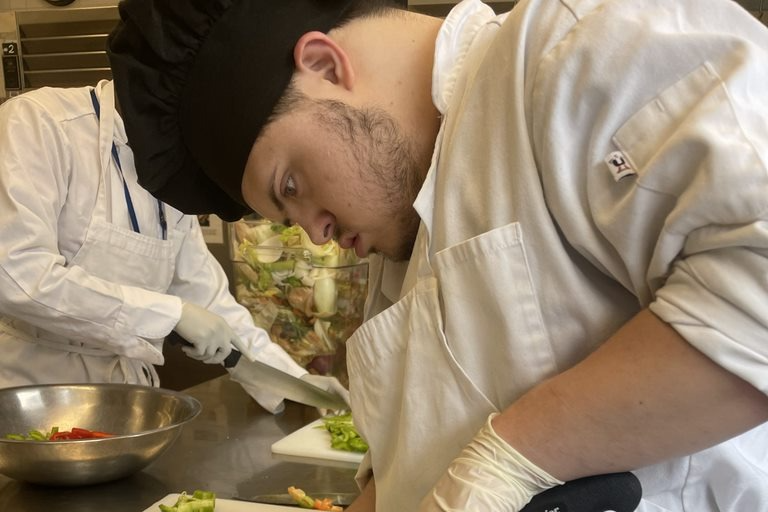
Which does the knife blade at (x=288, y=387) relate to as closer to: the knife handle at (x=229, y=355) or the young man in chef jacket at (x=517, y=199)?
the knife handle at (x=229, y=355)

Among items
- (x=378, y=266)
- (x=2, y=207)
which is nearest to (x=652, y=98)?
(x=378, y=266)

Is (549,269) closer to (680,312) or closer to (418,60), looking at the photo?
(680,312)

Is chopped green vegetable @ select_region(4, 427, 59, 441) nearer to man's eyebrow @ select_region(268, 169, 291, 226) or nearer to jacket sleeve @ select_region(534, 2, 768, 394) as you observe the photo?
man's eyebrow @ select_region(268, 169, 291, 226)

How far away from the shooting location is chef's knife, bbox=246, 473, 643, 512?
2.03 ft

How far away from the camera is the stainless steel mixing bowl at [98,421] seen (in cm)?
118

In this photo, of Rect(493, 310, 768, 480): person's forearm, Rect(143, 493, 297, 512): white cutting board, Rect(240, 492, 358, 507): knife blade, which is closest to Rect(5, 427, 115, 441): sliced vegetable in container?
Result: Rect(143, 493, 297, 512): white cutting board

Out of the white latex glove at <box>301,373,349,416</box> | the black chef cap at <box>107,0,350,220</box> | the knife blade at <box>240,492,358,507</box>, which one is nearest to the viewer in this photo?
the black chef cap at <box>107,0,350,220</box>

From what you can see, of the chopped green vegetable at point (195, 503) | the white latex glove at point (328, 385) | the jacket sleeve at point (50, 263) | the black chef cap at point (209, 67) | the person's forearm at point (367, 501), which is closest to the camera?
the black chef cap at point (209, 67)

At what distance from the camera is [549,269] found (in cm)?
66

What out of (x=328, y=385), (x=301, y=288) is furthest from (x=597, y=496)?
(x=301, y=288)

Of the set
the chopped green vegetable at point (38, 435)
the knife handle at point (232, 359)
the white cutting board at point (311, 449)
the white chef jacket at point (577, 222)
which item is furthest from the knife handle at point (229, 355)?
the white chef jacket at point (577, 222)

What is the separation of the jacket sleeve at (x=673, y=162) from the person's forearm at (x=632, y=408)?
2 cm

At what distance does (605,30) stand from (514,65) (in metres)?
0.08

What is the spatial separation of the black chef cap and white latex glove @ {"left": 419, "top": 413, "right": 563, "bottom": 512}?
15.0 inches
